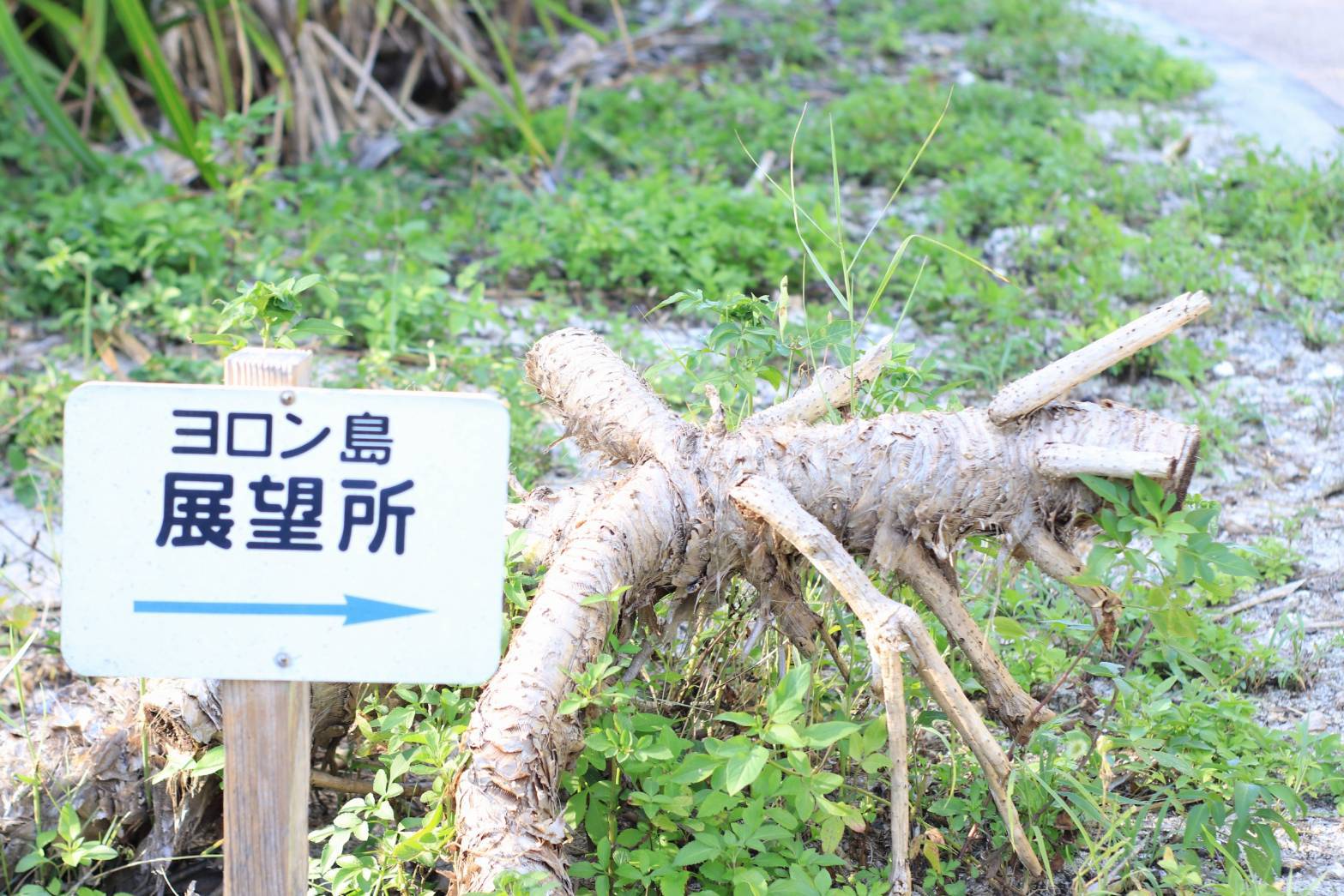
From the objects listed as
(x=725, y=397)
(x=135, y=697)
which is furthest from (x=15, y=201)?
(x=725, y=397)

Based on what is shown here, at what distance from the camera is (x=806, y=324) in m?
2.58

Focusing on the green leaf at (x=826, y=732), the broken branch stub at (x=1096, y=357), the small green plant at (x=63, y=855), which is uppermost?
the broken branch stub at (x=1096, y=357)

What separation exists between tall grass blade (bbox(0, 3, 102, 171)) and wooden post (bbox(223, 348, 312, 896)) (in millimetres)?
3329

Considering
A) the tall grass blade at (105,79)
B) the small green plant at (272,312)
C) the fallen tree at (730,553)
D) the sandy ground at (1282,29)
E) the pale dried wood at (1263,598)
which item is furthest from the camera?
the sandy ground at (1282,29)

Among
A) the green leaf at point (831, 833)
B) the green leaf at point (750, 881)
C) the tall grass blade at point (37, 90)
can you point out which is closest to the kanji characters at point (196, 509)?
the green leaf at point (750, 881)

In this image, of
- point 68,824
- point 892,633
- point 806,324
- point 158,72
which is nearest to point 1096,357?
point 892,633

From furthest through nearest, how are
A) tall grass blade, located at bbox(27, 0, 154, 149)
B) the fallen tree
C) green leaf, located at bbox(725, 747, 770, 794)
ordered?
tall grass blade, located at bbox(27, 0, 154, 149), the fallen tree, green leaf, located at bbox(725, 747, 770, 794)

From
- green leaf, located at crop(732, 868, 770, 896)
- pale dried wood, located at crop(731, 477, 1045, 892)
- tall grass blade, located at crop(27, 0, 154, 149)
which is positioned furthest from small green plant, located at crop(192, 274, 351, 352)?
tall grass blade, located at crop(27, 0, 154, 149)

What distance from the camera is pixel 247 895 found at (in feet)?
4.97

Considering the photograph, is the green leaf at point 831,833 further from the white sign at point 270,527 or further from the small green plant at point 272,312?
the small green plant at point 272,312

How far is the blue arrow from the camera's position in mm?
1437

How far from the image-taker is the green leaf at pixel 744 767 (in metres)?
1.60

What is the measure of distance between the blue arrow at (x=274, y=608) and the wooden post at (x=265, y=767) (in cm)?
9

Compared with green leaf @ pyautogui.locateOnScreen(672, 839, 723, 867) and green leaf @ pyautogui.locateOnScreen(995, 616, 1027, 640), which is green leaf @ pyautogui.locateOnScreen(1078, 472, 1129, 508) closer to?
green leaf @ pyautogui.locateOnScreen(995, 616, 1027, 640)
